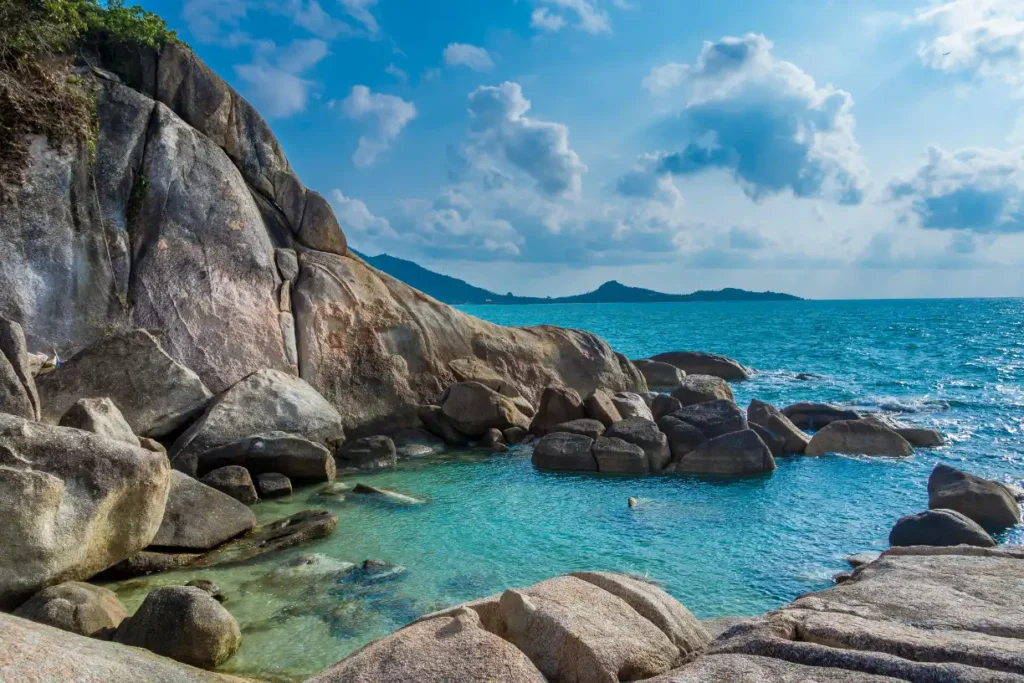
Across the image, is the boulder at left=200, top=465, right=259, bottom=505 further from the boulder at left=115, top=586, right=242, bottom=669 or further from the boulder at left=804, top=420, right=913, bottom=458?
the boulder at left=804, top=420, right=913, bottom=458

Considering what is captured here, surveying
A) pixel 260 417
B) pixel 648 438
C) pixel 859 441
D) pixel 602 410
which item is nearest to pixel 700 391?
pixel 602 410

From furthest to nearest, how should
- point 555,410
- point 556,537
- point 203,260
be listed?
1. point 555,410
2. point 203,260
3. point 556,537

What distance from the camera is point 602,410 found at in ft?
76.0

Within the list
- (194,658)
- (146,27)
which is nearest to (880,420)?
(194,658)

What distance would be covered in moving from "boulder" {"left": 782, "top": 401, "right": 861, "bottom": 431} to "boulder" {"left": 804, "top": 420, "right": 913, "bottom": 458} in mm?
4082

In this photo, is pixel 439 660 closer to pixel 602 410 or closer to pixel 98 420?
pixel 98 420

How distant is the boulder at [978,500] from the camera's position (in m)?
14.9

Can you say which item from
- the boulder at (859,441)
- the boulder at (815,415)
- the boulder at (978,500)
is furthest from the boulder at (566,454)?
the boulder at (815,415)

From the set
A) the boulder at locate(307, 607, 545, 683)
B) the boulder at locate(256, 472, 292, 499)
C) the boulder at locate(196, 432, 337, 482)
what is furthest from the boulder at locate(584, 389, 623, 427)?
the boulder at locate(307, 607, 545, 683)

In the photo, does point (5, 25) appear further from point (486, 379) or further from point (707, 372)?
point (707, 372)

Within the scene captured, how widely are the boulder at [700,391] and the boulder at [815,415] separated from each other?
2621mm

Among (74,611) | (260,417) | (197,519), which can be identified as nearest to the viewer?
(74,611)

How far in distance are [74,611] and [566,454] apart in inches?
526

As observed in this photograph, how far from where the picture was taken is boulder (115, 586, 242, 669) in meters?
8.29
